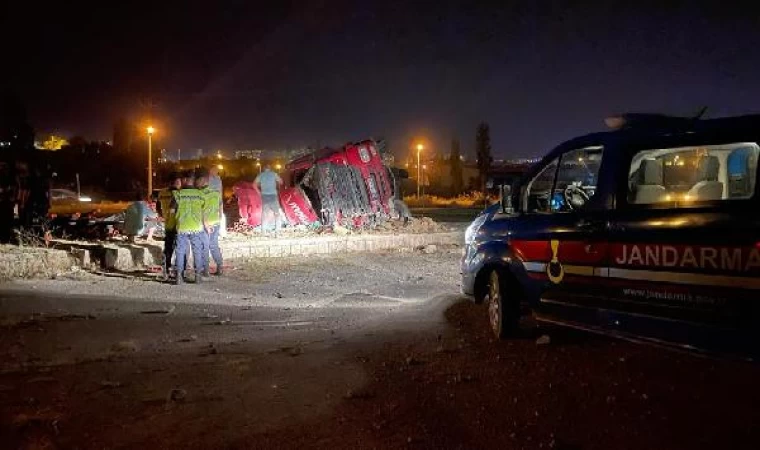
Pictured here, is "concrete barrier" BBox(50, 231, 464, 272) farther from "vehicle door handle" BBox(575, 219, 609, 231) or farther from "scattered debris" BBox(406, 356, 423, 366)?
"vehicle door handle" BBox(575, 219, 609, 231)

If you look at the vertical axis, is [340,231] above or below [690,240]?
below

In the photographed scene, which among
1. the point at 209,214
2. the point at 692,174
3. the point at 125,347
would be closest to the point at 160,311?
the point at 125,347

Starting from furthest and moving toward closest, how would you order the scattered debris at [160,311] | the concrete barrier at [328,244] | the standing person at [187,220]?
the concrete barrier at [328,244] → the standing person at [187,220] → the scattered debris at [160,311]

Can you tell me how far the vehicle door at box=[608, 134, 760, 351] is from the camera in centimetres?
423

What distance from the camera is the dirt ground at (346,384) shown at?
13.9ft

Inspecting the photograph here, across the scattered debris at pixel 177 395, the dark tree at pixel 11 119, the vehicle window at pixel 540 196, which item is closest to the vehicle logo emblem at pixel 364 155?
the vehicle window at pixel 540 196

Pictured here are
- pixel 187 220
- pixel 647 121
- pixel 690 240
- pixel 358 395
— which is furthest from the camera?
pixel 187 220

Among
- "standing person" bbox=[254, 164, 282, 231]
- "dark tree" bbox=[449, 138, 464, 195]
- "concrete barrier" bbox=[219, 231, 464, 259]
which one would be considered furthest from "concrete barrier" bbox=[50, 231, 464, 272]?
"dark tree" bbox=[449, 138, 464, 195]

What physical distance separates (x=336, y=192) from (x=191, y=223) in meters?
6.80

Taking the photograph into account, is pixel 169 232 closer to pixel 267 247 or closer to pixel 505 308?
pixel 267 247

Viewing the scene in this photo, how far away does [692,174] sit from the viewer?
5.25 metres

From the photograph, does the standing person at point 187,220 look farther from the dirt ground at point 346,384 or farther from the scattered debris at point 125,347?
the scattered debris at point 125,347

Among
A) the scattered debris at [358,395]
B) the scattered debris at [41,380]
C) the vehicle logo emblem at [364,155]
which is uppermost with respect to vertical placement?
the vehicle logo emblem at [364,155]

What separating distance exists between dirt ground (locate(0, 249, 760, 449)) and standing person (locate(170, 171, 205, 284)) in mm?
2236
